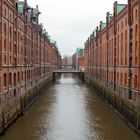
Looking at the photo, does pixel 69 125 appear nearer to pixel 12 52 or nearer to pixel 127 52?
pixel 127 52

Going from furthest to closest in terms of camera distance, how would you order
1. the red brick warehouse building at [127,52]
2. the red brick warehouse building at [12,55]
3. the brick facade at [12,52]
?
1. the red brick warehouse building at [127,52]
2. the brick facade at [12,52]
3. the red brick warehouse building at [12,55]

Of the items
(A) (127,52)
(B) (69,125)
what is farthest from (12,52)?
(A) (127,52)

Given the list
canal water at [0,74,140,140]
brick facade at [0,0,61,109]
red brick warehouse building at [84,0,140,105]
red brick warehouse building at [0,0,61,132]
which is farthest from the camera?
red brick warehouse building at [84,0,140,105]

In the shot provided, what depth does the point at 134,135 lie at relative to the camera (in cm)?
2303

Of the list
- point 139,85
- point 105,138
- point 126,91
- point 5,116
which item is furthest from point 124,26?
point 5,116

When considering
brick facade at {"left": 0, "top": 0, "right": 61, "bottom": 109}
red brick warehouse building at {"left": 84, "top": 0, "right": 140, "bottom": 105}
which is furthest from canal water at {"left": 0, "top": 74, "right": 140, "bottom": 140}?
red brick warehouse building at {"left": 84, "top": 0, "right": 140, "bottom": 105}

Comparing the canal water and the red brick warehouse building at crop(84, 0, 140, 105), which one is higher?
the red brick warehouse building at crop(84, 0, 140, 105)

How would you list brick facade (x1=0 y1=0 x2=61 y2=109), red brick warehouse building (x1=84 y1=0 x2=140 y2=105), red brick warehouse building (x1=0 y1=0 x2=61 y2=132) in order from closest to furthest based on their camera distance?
red brick warehouse building (x1=0 y1=0 x2=61 y2=132)
brick facade (x1=0 y1=0 x2=61 y2=109)
red brick warehouse building (x1=84 y1=0 x2=140 y2=105)

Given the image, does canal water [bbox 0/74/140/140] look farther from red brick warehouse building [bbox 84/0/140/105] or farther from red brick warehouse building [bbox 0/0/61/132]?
red brick warehouse building [bbox 84/0/140/105]

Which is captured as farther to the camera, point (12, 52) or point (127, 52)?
point (12, 52)

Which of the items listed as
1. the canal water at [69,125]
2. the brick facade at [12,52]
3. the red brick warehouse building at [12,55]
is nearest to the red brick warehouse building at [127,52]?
the canal water at [69,125]

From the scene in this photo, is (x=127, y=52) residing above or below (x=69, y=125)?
above

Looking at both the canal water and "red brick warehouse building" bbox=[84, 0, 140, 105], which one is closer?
the canal water

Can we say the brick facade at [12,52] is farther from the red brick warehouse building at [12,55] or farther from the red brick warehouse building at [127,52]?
the red brick warehouse building at [127,52]
